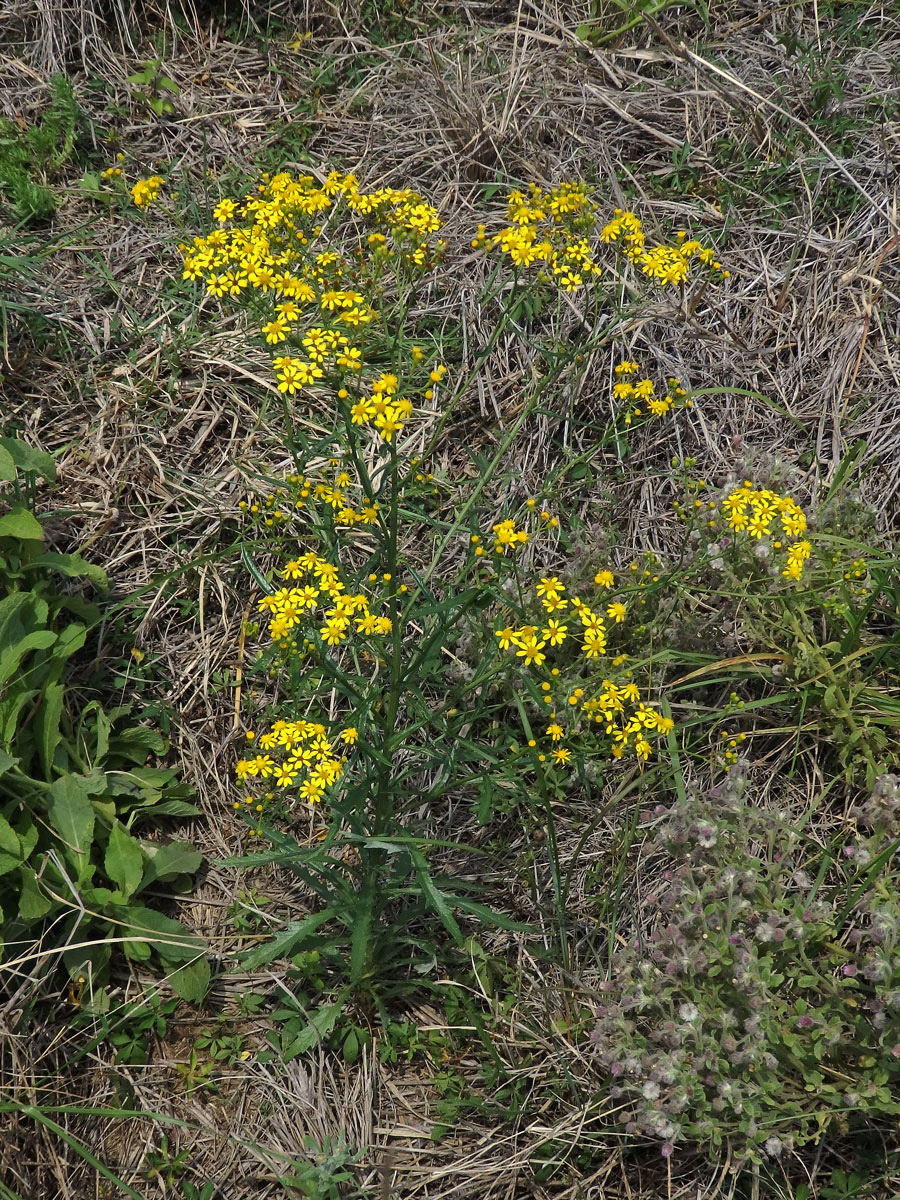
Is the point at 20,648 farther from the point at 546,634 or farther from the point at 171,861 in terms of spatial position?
the point at 546,634

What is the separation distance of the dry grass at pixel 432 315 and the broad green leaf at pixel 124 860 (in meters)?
0.25

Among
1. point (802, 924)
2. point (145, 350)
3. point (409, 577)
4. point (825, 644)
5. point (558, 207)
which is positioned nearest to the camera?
point (802, 924)

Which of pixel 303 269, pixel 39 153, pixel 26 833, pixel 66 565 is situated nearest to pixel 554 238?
pixel 303 269

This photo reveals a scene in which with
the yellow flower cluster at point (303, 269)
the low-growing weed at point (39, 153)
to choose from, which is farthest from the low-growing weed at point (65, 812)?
the low-growing weed at point (39, 153)

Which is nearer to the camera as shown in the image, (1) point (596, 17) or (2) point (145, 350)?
(2) point (145, 350)

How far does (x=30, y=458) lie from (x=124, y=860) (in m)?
1.20

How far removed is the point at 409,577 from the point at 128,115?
2.39 metres

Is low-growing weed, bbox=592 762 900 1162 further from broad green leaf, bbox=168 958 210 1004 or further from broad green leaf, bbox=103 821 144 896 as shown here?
broad green leaf, bbox=103 821 144 896

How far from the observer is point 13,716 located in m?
2.48

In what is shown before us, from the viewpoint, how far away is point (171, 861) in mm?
2672

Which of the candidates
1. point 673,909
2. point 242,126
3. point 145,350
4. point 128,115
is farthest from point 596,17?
point 673,909

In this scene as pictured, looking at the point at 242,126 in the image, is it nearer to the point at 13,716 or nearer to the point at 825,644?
the point at 13,716

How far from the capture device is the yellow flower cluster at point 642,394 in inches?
108

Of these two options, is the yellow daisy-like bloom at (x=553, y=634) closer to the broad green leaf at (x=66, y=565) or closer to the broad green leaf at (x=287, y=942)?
the broad green leaf at (x=287, y=942)
